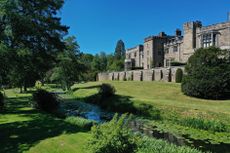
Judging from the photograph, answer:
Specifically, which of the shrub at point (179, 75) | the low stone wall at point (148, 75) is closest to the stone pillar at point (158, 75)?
the low stone wall at point (148, 75)

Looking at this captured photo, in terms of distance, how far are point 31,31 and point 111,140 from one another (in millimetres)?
14662

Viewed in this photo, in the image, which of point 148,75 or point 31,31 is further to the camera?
point 148,75

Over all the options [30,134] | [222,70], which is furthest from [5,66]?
[222,70]

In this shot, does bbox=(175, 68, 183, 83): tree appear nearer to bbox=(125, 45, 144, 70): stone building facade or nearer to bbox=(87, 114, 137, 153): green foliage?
bbox=(125, 45, 144, 70): stone building facade

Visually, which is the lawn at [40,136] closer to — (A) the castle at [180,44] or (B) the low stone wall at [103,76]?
(A) the castle at [180,44]

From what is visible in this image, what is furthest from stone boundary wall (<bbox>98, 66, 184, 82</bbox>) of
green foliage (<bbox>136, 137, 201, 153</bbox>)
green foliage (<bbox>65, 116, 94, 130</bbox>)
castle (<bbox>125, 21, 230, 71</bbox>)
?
green foliage (<bbox>136, 137, 201, 153</bbox>)

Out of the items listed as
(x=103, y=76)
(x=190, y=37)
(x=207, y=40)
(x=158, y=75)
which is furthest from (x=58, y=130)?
(x=103, y=76)

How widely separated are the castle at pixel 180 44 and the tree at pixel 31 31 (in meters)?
26.6

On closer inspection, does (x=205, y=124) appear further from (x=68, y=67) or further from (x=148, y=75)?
(x=68, y=67)

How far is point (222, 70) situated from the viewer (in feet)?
95.2

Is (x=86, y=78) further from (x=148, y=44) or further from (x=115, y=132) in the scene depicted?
(x=115, y=132)

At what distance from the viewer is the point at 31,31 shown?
20891mm

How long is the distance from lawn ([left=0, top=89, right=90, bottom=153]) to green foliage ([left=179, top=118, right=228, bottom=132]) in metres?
8.04

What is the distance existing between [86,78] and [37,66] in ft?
169
